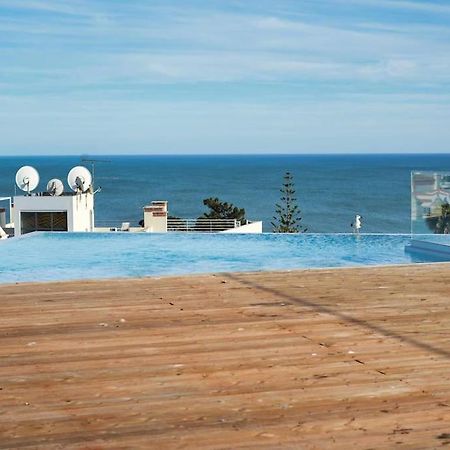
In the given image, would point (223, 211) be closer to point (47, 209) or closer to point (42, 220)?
point (42, 220)

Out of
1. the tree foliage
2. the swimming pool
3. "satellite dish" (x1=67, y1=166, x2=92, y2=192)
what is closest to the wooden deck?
the swimming pool

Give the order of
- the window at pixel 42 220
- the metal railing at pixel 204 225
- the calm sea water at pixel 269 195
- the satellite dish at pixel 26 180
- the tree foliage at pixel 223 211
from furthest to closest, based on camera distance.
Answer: the calm sea water at pixel 269 195
the tree foliage at pixel 223 211
the metal railing at pixel 204 225
the satellite dish at pixel 26 180
the window at pixel 42 220

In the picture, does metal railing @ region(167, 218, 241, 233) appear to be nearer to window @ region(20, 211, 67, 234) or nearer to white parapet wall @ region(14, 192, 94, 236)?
white parapet wall @ region(14, 192, 94, 236)

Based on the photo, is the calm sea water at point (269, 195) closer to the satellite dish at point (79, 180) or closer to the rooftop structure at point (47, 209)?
the satellite dish at point (79, 180)

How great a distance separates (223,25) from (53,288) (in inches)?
653

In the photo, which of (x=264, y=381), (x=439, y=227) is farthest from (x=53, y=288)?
(x=439, y=227)

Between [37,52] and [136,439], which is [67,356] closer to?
[136,439]

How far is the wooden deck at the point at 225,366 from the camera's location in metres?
2.93

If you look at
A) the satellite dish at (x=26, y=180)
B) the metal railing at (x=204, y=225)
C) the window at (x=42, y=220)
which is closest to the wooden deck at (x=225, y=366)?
the window at (x=42, y=220)

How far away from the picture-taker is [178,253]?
1036 centimetres

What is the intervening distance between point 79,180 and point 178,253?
1069 centimetres

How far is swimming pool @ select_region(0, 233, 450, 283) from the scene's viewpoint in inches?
353

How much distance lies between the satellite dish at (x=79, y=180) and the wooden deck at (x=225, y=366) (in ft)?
48.1

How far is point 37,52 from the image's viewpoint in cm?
2838
